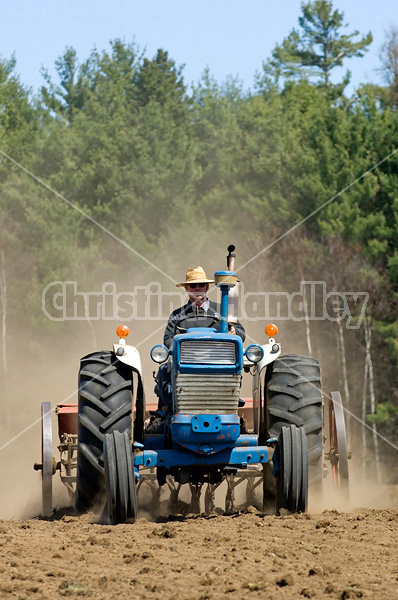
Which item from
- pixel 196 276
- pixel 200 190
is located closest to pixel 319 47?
pixel 200 190

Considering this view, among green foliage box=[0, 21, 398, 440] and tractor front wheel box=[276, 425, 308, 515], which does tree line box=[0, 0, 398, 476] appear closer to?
green foliage box=[0, 21, 398, 440]

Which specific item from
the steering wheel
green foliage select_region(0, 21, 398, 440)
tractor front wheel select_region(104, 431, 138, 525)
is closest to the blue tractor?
tractor front wheel select_region(104, 431, 138, 525)

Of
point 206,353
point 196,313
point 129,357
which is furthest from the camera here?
point 196,313

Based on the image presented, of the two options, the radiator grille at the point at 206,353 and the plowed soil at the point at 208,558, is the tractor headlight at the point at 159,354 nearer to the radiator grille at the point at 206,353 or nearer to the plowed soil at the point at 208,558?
the radiator grille at the point at 206,353

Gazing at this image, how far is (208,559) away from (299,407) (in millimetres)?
2576

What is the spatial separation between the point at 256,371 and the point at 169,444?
1.19 metres

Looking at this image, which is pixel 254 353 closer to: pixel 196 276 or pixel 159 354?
pixel 159 354

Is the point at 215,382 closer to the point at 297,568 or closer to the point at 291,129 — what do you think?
the point at 297,568

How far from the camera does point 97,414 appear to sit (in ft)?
28.5

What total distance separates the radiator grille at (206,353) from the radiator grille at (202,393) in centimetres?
12

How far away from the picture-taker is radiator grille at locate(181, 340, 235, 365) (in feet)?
27.2

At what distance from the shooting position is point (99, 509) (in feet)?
28.9

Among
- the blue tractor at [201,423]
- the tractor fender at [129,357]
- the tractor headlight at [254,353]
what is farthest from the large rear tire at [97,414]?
the tractor headlight at [254,353]

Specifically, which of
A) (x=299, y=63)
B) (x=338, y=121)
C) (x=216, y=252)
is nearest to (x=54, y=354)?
(x=216, y=252)
